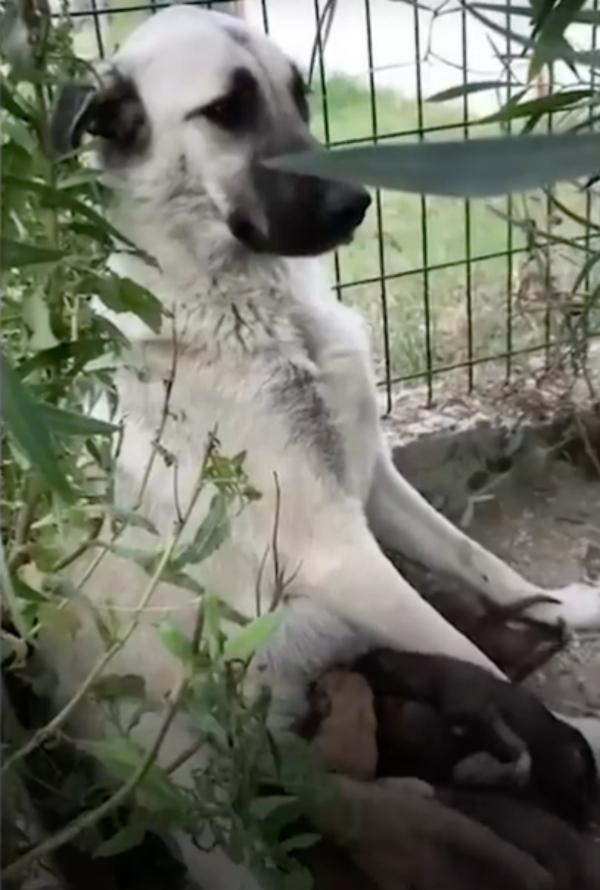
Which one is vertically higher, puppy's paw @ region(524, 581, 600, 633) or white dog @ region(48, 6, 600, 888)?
white dog @ region(48, 6, 600, 888)

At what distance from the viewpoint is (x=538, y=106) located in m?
1.05

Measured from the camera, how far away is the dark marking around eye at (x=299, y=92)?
51.4 inches

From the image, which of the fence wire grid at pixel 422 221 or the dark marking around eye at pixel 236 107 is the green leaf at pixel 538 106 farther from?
the fence wire grid at pixel 422 221

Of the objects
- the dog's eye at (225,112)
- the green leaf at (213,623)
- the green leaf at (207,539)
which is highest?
the dog's eye at (225,112)

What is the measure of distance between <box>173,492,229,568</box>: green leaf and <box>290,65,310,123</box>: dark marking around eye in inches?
20.3

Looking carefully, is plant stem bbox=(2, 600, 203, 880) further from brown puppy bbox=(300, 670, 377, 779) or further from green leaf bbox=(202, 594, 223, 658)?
brown puppy bbox=(300, 670, 377, 779)

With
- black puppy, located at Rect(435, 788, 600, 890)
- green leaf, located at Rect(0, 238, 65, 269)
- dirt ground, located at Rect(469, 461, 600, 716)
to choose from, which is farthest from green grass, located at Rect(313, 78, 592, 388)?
green leaf, located at Rect(0, 238, 65, 269)

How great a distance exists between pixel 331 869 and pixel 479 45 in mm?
1189

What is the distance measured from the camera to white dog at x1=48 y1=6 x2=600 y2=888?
48.8 inches

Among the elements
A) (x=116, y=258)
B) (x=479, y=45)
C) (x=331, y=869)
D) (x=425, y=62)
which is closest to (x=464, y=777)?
(x=331, y=869)

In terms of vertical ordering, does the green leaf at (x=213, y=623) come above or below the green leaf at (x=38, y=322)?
below

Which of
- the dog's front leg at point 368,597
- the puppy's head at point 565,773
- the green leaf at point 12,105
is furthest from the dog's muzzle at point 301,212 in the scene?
the puppy's head at point 565,773

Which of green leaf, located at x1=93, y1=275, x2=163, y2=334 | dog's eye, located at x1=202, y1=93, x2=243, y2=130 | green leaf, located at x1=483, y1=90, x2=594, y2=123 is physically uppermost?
green leaf, located at x1=483, y1=90, x2=594, y2=123

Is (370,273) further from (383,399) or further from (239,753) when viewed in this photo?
(239,753)
